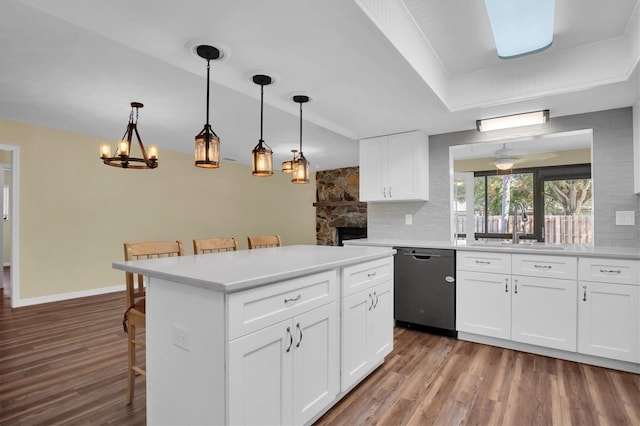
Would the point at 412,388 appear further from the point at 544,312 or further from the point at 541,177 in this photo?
the point at 541,177

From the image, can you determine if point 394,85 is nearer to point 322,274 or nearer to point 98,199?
point 322,274

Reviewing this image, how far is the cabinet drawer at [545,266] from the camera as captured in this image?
8.70 feet

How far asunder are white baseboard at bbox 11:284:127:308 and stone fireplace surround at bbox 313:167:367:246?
15.5 feet

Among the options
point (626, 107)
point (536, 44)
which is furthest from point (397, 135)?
point (626, 107)

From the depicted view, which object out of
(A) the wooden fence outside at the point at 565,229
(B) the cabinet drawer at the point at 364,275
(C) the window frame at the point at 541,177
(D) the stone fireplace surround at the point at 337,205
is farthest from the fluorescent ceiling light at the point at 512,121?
(D) the stone fireplace surround at the point at 337,205

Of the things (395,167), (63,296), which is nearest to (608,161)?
(395,167)

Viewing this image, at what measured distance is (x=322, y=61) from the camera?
217 cm

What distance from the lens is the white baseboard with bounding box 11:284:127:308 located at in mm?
4362

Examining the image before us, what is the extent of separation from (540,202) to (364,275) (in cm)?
527

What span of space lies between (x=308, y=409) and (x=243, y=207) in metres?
5.90

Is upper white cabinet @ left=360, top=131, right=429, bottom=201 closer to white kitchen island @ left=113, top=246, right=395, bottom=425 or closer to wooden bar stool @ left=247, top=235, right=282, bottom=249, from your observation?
wooden bar stool @ left=247, top=235, right=282, bottom=249

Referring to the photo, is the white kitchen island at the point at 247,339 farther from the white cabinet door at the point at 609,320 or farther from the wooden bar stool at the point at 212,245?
the white cabinet door at the point at 609,320

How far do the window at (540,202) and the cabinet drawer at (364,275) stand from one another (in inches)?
138

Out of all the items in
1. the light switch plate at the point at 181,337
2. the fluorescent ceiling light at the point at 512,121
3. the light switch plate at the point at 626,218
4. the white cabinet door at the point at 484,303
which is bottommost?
the white cabinet door at the point at 484,303
